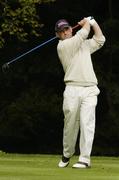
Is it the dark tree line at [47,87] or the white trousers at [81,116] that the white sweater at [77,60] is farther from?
the dark tree line at [47,87]

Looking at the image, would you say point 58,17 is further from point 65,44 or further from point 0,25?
point 65,44

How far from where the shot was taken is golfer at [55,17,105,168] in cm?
1102

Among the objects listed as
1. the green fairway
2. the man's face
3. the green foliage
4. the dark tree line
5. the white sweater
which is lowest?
the dark tree line

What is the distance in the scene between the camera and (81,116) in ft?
36.1

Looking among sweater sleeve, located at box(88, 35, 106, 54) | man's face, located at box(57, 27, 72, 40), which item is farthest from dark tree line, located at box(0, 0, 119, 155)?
man's face, located at box(57, 27, 72, 40)

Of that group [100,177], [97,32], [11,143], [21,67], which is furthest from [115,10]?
[100,177]

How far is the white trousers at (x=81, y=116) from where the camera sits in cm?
1100

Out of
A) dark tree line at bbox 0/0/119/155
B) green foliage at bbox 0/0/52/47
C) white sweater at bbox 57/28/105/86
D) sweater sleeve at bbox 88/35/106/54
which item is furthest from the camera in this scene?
dark tree line at bbox 0/0/119/155

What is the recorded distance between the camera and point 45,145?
100 feet

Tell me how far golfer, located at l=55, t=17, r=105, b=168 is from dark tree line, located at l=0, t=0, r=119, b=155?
1800cm

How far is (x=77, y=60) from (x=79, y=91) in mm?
408

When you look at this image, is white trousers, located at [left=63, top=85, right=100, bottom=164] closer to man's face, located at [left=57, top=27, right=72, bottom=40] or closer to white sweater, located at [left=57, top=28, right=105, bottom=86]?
white sweater, located at [left=57, top=28, right=105, bottom=86]

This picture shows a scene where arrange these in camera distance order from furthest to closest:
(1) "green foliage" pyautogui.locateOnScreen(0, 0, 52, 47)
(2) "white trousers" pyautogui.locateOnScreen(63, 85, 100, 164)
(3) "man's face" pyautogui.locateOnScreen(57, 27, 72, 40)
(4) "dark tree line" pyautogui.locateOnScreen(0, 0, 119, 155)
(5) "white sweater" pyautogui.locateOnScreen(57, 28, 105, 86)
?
(4) "dark tree line" pyautogui.locateOnScreen(0, 0, 119, 155), (1) "green foliage" pyautogui.locateOnScreen(0, 0, 52, 47), (3) "man's face" pyautogui.locateOnScreen(57, 27, 72, 40), (5) "white sweater" pyautogui.locateOnScreen(57, 28, 105, 86), (2) "white trousers" pyautogui.locateOnScreen(63, 85, 100, 164)

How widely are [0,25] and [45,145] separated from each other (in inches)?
255
